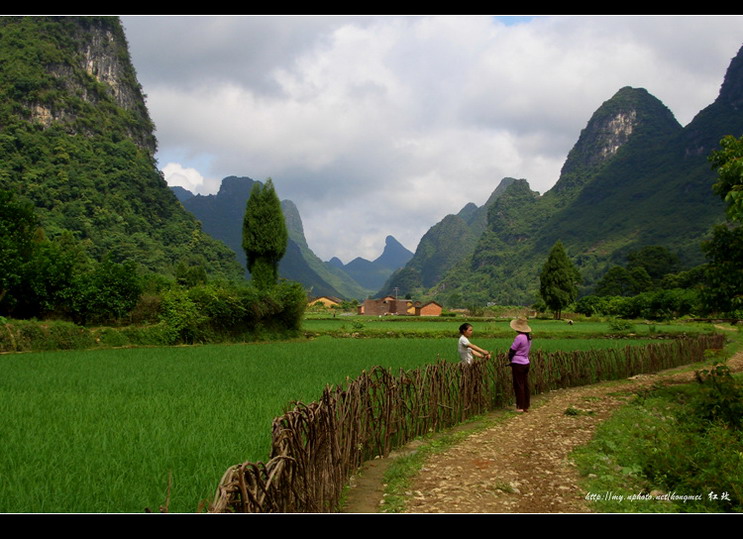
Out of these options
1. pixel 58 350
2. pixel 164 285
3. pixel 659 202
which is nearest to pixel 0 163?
pixel 164 285

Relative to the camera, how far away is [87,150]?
9306 centimetres

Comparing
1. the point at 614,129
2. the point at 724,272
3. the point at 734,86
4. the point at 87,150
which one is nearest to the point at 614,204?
the point at 734,86

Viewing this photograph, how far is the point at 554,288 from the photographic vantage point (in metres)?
54.7

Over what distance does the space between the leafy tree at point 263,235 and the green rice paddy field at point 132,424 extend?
16.7m

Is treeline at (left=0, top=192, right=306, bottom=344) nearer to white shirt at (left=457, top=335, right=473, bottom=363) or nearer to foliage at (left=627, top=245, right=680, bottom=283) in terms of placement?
white shirt at (left=457, top=335, right=473, bottom=363)

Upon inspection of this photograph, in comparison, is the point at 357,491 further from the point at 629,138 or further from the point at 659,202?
the point at 629,138

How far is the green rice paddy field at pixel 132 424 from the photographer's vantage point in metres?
4.09

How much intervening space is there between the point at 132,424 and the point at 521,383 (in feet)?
21.2

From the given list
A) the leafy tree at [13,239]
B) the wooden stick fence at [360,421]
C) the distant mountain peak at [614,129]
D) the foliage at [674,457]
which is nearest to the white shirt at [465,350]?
the wooden stick fence at [360,421]

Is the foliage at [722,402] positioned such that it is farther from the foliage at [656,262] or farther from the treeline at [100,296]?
the foliage at [656,262]

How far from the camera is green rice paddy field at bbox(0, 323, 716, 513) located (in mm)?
4090

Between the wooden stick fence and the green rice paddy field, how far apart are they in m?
0.64

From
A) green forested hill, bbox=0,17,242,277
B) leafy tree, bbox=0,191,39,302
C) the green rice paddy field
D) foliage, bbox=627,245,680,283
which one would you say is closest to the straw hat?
the green rice paddy field

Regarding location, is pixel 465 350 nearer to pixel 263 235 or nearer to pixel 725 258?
pixel 725 258
